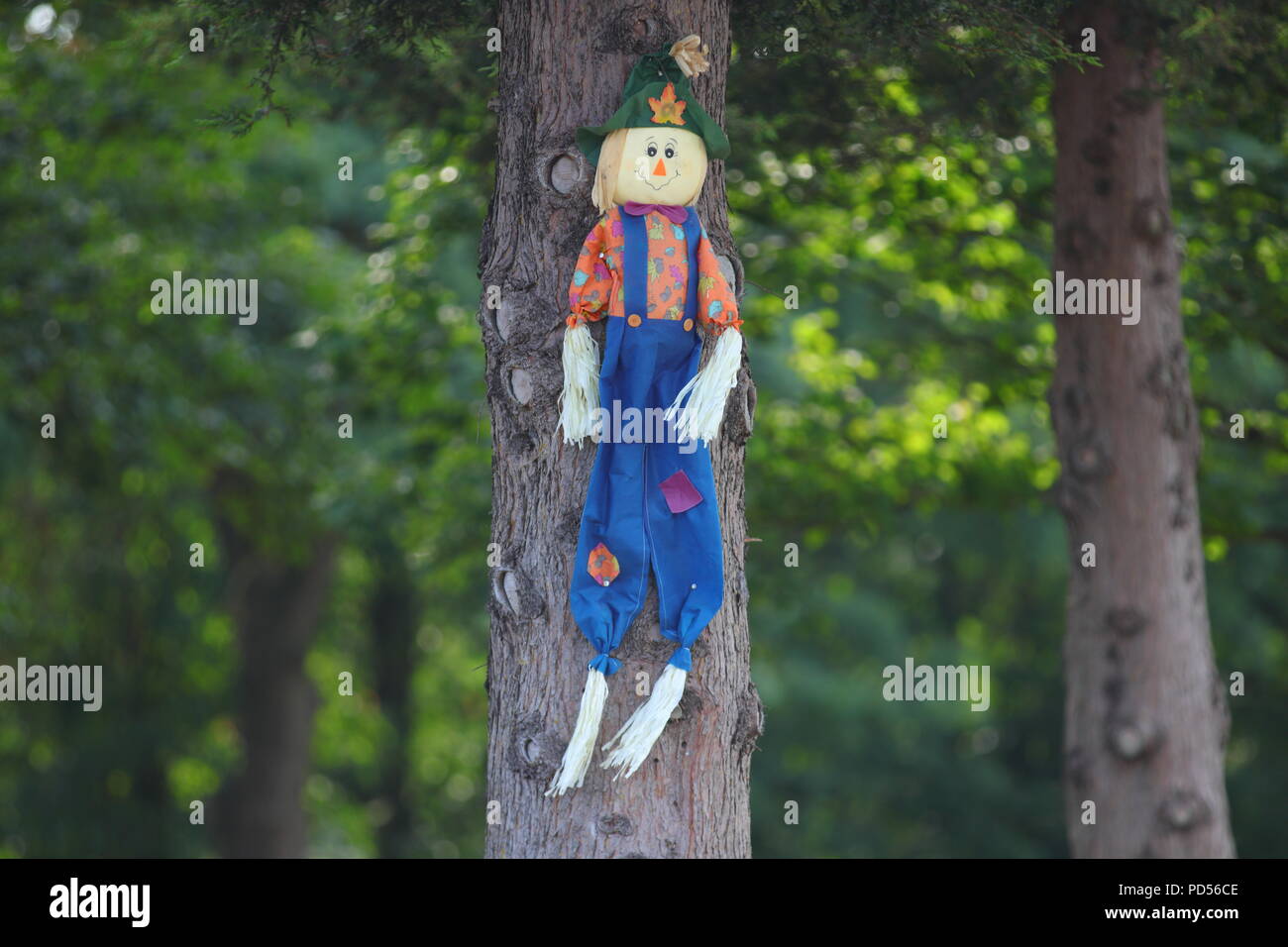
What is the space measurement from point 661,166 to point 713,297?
0.37 m

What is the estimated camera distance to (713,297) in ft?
12.2

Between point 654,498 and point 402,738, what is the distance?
557 inches

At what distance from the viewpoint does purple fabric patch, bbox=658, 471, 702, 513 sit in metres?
3.71

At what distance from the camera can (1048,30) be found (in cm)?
461

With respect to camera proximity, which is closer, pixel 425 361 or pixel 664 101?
pixel 664 101

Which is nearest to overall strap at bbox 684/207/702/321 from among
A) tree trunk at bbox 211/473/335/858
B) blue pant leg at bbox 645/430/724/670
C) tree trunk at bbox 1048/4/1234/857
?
blue pant leg at bbox 645/430/724/670

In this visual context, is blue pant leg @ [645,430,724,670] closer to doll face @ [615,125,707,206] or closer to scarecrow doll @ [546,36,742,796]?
scarecrow doll @ [546,36,742,796]

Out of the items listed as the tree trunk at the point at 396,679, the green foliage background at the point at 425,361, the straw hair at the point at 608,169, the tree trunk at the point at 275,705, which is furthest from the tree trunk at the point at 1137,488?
the tree trunk at the point at 396,679

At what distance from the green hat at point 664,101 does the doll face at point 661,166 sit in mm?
24

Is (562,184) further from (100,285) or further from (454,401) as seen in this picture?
(100,285)

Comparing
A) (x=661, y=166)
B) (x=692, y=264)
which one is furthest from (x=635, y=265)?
(x=661, y=166)

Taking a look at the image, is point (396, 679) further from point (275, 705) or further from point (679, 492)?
point (679, 492)

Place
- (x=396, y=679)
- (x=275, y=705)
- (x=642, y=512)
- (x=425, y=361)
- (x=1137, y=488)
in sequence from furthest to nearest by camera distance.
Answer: (x=396, y=679) → (x=275, y=705) → (x=425, y=361) → (x=1137, y=488) → (x=642, y=512)
